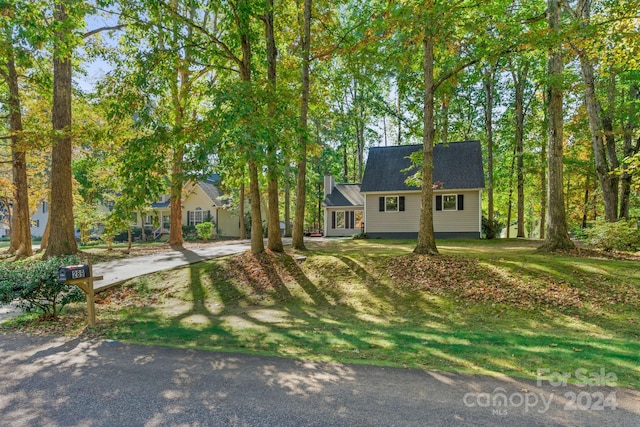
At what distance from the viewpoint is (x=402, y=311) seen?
7801mm

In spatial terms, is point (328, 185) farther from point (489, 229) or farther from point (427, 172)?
point (427, 172)

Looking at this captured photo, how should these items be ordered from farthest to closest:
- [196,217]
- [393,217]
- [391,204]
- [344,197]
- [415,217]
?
[196,217]
[344,197]
[391,204]
[393,217]
[415,217]

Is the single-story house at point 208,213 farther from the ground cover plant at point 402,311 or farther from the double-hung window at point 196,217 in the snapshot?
the ground cover plant at point 402,311

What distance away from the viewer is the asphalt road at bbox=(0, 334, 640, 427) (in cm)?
316

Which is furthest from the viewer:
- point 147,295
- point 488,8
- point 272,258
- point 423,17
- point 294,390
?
point 272,258

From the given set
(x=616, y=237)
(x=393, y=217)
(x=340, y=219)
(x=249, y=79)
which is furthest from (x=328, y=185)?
(x=616, y=237)

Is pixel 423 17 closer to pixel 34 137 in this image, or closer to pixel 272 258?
pixel 272 258

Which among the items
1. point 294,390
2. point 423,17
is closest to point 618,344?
point 294,390

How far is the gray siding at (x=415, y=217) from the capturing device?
68.5ft

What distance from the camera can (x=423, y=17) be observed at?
8.79 m

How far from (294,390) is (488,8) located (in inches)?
457

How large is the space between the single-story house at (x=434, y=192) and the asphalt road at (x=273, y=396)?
16806mm

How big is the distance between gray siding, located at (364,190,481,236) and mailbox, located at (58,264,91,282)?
1796 cm

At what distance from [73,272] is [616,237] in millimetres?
15664
